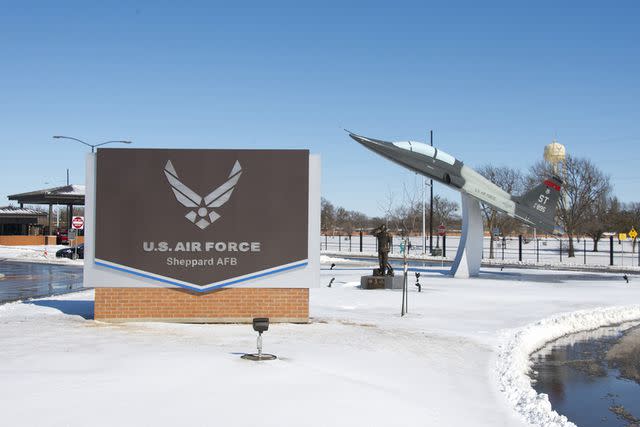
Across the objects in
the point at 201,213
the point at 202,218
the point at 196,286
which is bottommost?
the point at 196,286

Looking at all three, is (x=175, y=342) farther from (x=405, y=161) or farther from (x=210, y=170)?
(x=405, y=161)

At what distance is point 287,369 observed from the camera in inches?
370

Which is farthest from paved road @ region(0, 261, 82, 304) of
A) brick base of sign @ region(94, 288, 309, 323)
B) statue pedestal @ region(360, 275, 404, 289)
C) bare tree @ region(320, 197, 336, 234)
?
bare tree @ region(320, 197, 336, 234)

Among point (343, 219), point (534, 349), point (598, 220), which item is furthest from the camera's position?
point (343, 219)

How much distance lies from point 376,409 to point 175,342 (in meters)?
5.14

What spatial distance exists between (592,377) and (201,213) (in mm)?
8579

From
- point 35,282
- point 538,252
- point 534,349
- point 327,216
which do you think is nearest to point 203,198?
point 534,349

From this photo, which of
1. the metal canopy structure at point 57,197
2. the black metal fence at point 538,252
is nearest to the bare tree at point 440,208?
the black metal fence at point 538,252

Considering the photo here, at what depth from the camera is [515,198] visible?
108 feet

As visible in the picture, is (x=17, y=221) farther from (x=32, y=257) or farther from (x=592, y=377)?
(x=592, y=377)

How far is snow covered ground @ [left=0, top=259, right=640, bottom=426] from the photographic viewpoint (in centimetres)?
729

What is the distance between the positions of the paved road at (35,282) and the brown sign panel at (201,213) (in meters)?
7.22

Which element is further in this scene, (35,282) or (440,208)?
(440,208)

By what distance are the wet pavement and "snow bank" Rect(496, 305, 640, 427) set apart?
27cm
